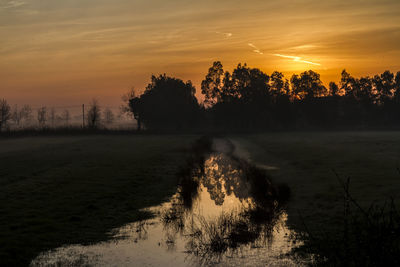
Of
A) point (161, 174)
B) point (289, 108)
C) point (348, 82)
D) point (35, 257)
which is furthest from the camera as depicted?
point (348, 82)

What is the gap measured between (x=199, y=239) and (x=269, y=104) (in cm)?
13448

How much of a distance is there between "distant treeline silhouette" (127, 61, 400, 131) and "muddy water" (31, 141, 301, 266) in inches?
4831

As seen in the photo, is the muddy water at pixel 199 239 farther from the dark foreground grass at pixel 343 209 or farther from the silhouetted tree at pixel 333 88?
the silhouetted tree at pixel 333 88

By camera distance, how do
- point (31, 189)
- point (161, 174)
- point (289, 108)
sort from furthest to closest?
point (289, 108), point (161, 174), point (31, 189)

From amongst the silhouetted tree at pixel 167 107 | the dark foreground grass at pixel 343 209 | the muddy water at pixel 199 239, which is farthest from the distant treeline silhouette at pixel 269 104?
the muddy water at pixel 199 239

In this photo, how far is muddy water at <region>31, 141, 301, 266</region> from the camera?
1409 centimetres

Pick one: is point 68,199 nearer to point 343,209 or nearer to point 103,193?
point 103,193

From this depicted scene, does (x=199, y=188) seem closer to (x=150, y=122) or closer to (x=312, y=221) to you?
(x=312, y=221)

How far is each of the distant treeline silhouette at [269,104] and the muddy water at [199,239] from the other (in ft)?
403

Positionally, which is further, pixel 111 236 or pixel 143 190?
pixel 143 190

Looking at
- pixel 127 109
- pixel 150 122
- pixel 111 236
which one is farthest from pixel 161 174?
pixel 127 109

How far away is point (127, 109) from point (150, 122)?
2208 centimetres

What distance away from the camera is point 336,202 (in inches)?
910

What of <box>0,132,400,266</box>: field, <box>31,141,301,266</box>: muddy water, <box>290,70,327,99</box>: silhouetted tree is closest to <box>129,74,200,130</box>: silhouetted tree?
<box>290,70,327,99</box>: silhouetted tree
